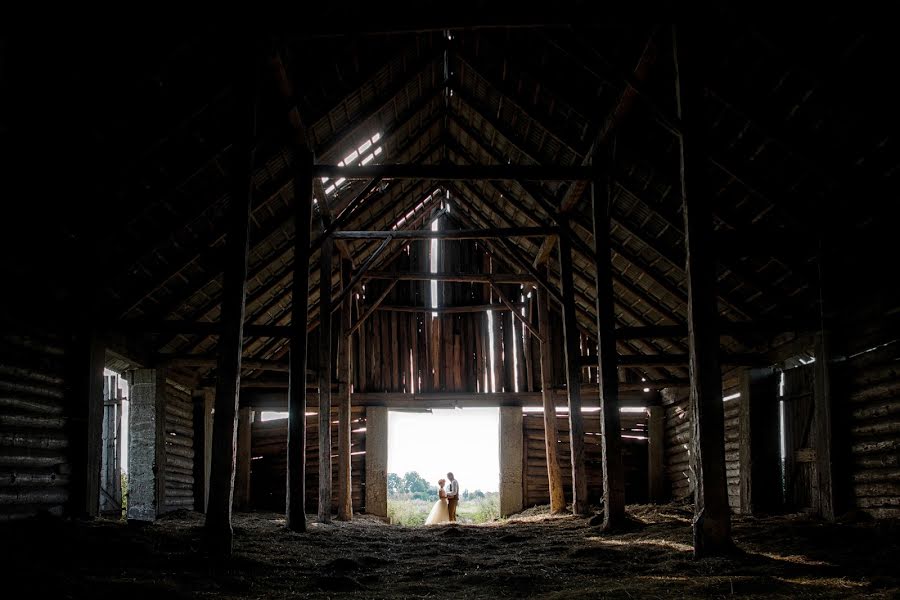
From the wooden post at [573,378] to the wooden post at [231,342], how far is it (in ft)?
22.3

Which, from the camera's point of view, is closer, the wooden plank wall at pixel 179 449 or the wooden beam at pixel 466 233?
the wooden beam at pixel 466 233

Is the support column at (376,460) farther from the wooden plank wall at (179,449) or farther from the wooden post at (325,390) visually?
the wooden post at (325,390)

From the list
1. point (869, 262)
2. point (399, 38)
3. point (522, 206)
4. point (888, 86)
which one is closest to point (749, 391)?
point (869, 262)

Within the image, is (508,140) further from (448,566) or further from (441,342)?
(441,342)

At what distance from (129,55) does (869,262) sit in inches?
387

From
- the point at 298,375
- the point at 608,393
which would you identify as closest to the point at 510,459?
the point at 608,393

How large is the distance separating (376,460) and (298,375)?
8513 mm

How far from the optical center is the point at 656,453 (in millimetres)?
18656

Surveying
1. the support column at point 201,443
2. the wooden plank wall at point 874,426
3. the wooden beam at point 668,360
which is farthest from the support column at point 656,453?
the support column at point 201,443

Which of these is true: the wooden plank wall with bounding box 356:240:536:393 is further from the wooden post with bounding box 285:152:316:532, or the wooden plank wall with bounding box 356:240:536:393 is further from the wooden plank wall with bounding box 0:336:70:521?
the wooden plank wall with bounding box 0:336:70:521

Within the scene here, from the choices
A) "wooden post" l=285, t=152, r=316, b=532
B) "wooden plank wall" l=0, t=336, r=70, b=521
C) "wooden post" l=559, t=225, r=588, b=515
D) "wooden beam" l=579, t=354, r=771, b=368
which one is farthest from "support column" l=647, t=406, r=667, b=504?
"wooden plank wall" l=0, t=336, r=70, b=521

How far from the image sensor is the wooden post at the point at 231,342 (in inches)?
287

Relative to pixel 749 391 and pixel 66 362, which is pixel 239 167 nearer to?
pixel 66 362

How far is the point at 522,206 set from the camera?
50.1 feet
